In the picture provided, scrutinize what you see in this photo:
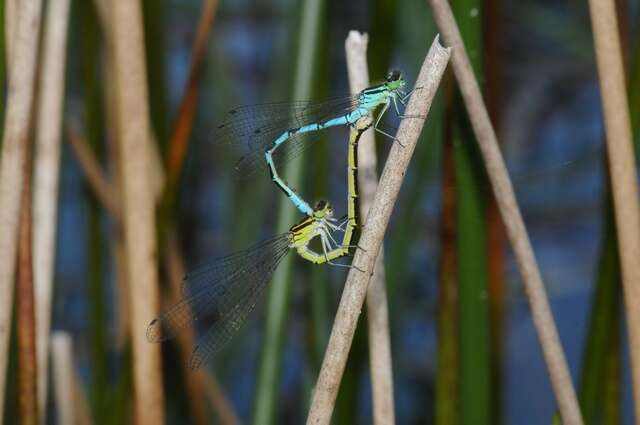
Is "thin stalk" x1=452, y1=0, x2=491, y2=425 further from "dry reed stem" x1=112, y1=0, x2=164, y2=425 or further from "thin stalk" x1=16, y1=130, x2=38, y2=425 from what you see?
"thin stalk" x1=16, y1=130, x2=38, y2=425

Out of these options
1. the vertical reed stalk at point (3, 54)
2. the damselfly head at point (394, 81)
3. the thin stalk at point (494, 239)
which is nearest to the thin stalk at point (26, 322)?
the vertical reed stalk at point (3, 54)

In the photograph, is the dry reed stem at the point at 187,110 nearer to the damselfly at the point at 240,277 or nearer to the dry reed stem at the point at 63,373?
the damselfly at the point at 240,277

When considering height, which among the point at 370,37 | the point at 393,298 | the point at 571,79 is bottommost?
the point at 393,298

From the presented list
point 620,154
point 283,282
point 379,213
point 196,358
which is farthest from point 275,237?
point 620,154

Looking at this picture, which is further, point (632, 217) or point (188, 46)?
point (188, 46)

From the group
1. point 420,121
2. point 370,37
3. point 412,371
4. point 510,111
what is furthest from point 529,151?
point 420,121

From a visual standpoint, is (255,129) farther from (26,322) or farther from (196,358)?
(26,322)

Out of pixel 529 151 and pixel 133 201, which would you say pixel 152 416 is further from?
pixel 529 151

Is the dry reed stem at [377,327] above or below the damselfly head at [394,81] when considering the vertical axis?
below
